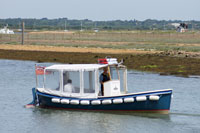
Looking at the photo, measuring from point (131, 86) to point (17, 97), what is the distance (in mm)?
8253

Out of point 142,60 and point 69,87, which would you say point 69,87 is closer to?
point 69,87

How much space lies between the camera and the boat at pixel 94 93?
77.6 feet

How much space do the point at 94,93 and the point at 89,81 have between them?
2.15 ft

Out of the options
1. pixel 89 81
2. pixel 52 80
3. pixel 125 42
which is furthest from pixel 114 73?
pixel 125 42

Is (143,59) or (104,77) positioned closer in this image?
(104,77)

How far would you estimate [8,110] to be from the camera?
2639 centimetres

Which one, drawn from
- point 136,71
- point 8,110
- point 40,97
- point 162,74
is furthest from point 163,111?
point 136,71

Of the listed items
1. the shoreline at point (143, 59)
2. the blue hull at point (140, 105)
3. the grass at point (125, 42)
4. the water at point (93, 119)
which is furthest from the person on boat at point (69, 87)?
the grass at point (125, 42)

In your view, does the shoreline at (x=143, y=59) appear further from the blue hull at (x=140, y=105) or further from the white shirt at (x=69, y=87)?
the white shirt at (x=69, y=87)

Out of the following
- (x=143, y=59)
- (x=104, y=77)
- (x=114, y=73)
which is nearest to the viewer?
(x=104, y=77)

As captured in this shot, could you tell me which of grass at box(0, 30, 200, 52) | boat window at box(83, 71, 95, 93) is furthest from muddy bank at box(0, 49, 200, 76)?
boat window at box(83, 71, 95, 93)

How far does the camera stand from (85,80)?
966 inches

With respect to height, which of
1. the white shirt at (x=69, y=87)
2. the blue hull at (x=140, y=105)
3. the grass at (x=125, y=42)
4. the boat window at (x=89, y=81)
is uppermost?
the boat window at (x=89, y=81)

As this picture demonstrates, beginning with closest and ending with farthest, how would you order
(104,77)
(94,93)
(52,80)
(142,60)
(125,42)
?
(94,93) → (104,77) → (52,80) → (142,60) → (125,42)
